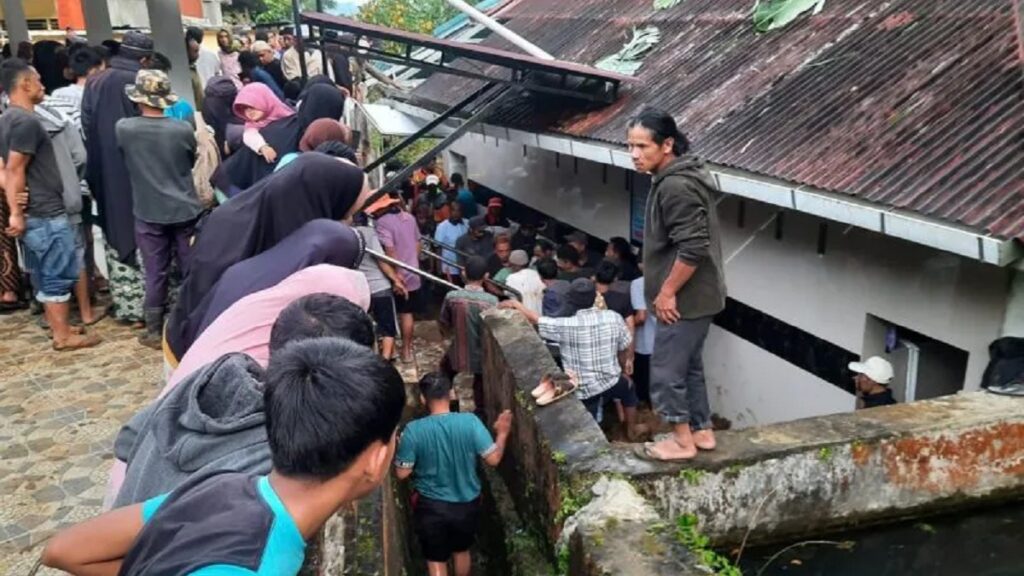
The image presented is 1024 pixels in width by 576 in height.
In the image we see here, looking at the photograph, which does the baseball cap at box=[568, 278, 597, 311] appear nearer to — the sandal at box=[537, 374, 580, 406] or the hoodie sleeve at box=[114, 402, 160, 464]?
the sandal at box=[537, 374, 580, 406]

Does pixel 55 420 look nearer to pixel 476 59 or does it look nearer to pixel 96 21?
pixel 476 59

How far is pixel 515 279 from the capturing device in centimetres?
735

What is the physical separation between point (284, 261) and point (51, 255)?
2.71 m

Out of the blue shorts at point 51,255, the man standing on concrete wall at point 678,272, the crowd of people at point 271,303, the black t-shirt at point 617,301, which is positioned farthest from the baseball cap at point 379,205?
the man standing on concrete wall at point 678,272

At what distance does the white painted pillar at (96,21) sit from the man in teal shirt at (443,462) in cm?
497

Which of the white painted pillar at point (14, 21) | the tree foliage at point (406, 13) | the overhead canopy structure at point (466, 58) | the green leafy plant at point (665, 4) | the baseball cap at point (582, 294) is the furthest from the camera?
the tree foliage at point (406, 13)

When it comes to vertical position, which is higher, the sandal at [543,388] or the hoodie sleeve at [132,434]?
the hoodie sleeve at [132,434]

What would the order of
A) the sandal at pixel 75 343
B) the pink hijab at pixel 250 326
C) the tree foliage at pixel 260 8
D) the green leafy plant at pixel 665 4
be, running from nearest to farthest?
the pink hijab at pixel 250 326
the sandal at pixel 75 343
the green leafy plant at pixel 665 4
the tree foliage at pixel 260 8

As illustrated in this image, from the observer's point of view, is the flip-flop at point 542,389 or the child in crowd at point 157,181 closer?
the flip-flop at point 542,389

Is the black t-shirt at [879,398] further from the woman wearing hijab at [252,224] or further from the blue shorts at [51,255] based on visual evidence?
the blue shorts at [51,255]

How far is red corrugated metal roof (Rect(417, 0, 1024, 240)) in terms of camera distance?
4289 mm

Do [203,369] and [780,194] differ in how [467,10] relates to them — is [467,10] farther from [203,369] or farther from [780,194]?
[203,369]

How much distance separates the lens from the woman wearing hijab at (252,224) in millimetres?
3297

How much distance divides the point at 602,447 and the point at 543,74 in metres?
4.82
